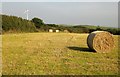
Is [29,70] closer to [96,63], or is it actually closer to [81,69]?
[81,69]

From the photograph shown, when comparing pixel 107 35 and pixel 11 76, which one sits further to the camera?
pixel 107 35

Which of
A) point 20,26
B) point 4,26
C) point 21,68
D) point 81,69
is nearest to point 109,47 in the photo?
point 81,69

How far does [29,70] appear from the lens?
9.64m

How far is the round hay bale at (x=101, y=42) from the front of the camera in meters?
16.3

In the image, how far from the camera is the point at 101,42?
16688mm

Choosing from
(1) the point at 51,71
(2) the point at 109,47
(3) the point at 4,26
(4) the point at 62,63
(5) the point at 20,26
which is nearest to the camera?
(1) the point at 51,71

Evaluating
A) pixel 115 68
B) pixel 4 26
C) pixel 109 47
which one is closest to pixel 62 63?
pixel 115 68

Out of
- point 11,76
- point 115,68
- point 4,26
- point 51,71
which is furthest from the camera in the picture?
A: point 4,26

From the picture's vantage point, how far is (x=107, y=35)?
17.0 metres

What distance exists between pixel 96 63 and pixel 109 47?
542 centimetres

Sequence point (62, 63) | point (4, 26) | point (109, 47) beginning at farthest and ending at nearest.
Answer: point (4, 26) → point (109, 47) → point (62, 63)

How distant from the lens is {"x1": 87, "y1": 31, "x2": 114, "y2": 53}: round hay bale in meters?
16.3

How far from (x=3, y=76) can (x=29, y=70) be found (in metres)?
1.18

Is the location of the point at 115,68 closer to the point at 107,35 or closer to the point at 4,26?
the point at 107,35
